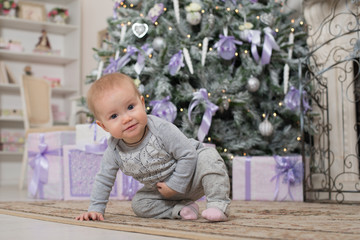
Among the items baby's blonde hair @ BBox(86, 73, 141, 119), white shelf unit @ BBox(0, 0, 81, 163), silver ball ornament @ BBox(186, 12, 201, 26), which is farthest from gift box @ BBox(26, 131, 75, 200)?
white shelf unit @ BBox(0, 0, 81, 163)

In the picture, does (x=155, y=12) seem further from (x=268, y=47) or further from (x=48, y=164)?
(x=48, y=164)

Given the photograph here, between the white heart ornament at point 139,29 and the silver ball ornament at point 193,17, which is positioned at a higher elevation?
the silver ball ornament at point 193,17

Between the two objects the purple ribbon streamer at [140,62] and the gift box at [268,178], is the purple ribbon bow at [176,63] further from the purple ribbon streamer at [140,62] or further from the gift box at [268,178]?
the gift box at [268,178]

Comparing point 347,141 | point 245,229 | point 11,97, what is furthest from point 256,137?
point 11,97

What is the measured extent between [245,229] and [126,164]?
0.43 meters

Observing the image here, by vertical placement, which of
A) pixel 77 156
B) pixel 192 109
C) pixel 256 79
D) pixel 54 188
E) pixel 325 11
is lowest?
pixel 54 188

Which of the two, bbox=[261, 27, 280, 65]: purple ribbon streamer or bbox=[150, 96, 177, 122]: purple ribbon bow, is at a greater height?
bbox=[261, 27, 280, 65]: purple ribbon streamer

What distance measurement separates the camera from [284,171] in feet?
8.16

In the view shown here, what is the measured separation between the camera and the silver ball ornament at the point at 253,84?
2660 millimetres

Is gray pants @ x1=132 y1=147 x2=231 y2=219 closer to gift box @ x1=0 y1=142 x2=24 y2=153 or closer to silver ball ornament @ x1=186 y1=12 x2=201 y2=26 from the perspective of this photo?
silver ball ornament @ x1=186 y1=12 x2=201 y2=26

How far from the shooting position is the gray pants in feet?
4.65

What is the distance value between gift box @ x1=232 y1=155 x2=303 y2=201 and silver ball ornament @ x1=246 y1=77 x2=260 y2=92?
1.27 ft

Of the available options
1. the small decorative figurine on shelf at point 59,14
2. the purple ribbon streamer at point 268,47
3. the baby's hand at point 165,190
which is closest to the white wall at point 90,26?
the small decorative figurine on shelf at point 59,14

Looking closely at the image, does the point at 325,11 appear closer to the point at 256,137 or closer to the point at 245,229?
the point at 256,137
